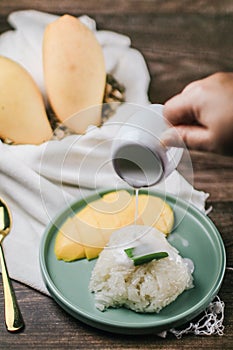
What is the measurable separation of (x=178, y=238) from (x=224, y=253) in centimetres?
10

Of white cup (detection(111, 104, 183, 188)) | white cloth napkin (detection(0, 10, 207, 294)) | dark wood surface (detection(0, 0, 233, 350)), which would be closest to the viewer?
white cup (detection(111, 104, 183, 188))

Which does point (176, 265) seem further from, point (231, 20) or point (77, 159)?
point (231, 20)

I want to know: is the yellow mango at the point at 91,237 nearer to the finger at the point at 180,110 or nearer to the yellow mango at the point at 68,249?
the yellow mango at the point at 68,249

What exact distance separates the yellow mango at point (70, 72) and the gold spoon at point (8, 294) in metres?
0.31

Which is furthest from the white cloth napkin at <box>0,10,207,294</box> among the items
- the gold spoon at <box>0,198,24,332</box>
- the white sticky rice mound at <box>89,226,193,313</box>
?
the white sticky rice mound at <box>89,226,193,313</box>

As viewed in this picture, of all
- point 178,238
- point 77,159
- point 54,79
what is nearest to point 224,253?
point 178,238

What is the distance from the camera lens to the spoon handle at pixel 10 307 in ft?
3.31

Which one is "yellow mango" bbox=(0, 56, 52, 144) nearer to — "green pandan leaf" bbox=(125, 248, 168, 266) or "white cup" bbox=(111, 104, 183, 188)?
"white cup" bbox=(111, 104, 183, 188)

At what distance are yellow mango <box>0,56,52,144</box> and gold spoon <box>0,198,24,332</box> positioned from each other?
0.23 meters

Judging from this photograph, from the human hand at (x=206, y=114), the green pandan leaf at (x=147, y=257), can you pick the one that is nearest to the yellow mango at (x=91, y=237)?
the green pandan leaf at (x=147, y=257)

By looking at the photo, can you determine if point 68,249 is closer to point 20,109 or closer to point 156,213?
point 156,213

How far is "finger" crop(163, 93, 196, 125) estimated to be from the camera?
968mm

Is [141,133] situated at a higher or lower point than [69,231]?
higher

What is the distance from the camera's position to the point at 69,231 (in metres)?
A: 1.13
